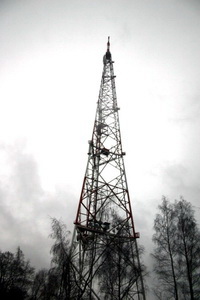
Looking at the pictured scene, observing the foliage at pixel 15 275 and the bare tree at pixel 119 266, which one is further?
the foliage at pixel 15 275

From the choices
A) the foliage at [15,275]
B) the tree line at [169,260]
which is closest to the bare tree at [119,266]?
the tree line at [169,260]

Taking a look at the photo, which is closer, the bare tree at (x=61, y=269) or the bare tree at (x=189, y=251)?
the bare tree at (x=61, y=269)

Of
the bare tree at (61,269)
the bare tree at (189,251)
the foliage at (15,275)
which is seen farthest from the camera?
the foliage at (15,275)

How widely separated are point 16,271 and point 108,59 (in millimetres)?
34048

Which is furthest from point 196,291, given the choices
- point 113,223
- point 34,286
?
point 34,286

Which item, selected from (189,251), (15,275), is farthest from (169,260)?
(15,275)

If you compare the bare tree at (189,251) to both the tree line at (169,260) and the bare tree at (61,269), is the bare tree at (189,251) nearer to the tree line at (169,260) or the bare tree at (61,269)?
the tree line at (169,260)

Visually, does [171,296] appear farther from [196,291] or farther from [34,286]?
[34,286]

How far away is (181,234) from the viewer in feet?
38.0

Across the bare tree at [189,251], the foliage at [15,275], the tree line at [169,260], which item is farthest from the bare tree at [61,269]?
the foliage at [15,275]

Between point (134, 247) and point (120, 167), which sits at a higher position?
point (120, 167)

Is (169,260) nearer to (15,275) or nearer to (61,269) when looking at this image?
(61,269)

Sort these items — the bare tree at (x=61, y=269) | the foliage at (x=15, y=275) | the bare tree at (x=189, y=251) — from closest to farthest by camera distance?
the bare tree at (x=61, y=269) → the bare tree at (x=189, y=251) → the foliage at (x=15, y=275)

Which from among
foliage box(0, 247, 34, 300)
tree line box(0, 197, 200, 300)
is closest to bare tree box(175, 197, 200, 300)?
tree line box(0, 197, 200, 300)
